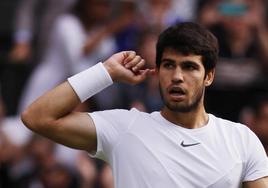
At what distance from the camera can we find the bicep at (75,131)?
4.28 metres

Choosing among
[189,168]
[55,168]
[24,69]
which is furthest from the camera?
[24,69]

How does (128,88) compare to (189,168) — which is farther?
(128,88)

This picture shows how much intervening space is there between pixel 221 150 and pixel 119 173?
51cm

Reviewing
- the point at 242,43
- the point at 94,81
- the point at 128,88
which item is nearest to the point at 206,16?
the point at 242,43

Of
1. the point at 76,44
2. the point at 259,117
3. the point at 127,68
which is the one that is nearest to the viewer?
the point at 127,68

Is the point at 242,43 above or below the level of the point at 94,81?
below

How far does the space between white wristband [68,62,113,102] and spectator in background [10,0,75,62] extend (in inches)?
174

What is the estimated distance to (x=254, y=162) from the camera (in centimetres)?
429

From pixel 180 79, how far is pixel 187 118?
28 centimetres

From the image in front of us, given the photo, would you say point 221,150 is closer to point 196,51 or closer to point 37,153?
point 196,51

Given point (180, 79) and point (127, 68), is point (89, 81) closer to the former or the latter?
point (127, 68)

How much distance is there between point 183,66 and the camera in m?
4.27

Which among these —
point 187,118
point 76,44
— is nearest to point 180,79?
point 187,118

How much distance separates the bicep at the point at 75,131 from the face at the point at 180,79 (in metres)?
0.40
